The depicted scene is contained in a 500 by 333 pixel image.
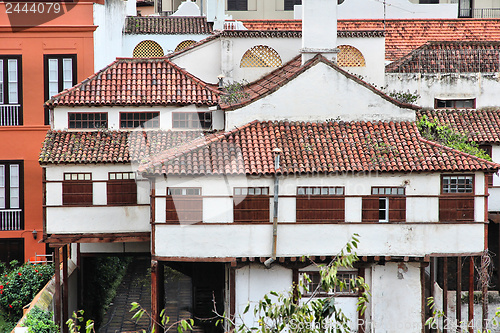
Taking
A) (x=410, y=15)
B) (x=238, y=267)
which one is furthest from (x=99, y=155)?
(x=410, y=15)

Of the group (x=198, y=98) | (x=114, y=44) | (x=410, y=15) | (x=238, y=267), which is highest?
(x=410, y=15)

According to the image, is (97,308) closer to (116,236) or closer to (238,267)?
(116,236)

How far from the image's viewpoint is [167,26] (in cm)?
3375

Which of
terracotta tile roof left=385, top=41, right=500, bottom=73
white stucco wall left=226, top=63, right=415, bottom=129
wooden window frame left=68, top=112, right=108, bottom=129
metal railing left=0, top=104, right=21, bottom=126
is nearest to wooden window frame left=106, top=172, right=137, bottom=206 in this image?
wooden window frame left=68, top=112, right=108, bottom=129

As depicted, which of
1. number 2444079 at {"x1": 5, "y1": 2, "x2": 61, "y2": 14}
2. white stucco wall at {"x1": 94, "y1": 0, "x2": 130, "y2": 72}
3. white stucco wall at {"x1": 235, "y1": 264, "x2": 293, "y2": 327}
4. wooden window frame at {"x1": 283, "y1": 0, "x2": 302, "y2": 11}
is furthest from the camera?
wooden window frame at {"x1": 283, "y1": 0, "x2": 302, "y2": 11}

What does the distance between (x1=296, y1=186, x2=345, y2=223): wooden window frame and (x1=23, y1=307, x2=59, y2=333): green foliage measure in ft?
24.6

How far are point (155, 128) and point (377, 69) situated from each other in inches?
341

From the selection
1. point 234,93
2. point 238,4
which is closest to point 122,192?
point 234,93

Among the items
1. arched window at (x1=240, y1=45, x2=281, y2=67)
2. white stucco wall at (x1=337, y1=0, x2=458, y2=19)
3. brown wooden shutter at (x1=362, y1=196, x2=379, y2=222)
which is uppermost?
white stucco wall at (x1=337, y1=0, x2=458, y2=19)

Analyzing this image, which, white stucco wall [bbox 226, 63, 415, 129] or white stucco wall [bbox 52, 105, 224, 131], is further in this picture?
white stucco wall [bbox 52, 105, 224, 131]

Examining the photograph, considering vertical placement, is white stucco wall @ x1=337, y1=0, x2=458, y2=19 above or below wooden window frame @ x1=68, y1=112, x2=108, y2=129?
above

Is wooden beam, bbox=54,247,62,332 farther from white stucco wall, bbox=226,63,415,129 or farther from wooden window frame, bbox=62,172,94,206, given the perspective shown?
white stucco wall, bbox=226,63,415,129

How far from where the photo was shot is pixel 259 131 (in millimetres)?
22547

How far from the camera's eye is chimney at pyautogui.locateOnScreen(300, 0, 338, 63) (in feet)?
78.1
